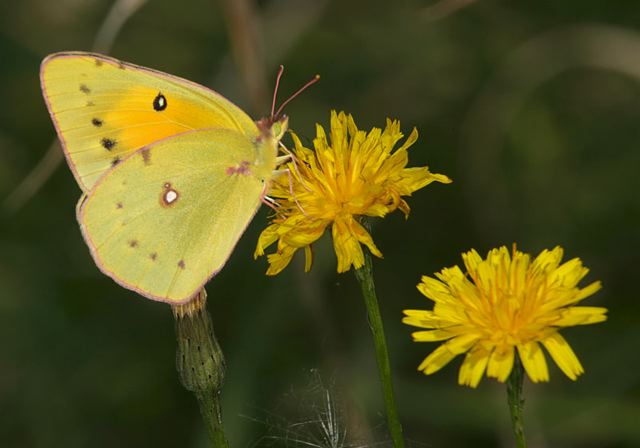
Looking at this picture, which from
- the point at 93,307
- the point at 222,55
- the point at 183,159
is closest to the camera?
the point at 183,159

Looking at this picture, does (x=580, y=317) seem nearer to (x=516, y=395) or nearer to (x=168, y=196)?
(x=516, y=395)

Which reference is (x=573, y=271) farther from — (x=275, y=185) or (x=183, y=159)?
(x=183, y=159)

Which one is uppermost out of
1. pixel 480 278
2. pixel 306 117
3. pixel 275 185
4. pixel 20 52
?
pixel 20 52

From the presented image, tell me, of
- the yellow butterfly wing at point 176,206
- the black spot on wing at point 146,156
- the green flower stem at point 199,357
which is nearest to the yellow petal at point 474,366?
the green flower stem at point 199,357

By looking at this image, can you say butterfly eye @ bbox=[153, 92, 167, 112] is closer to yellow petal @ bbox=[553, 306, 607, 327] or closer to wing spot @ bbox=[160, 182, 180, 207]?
wing spot @ bbox=[160, 182, 180, 207]

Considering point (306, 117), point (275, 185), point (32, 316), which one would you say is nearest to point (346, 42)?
point (306, 117)

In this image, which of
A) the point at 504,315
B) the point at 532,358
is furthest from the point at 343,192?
the point at 532,358

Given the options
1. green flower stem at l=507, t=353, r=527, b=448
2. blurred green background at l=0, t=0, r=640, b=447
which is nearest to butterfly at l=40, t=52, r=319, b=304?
blurred green background at l=0, t=0, r=640, b=447

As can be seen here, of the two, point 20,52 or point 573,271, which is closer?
point 573,271

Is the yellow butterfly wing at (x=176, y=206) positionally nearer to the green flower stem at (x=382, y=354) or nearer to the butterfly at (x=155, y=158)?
the butterfly at (x=155, y=158)
